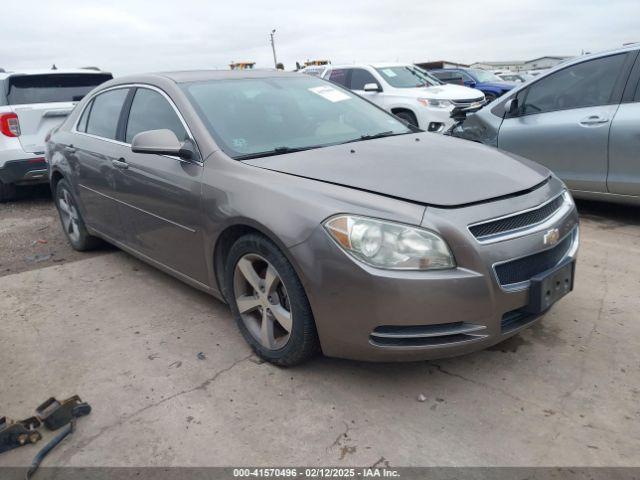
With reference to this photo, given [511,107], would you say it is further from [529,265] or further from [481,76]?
[481,76]

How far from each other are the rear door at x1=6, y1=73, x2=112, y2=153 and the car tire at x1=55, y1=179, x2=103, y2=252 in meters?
1.86

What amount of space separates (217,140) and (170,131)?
0.30m

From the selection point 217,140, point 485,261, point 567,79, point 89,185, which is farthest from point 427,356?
point 567,79

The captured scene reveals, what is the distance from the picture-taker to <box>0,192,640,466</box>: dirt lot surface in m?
2.21

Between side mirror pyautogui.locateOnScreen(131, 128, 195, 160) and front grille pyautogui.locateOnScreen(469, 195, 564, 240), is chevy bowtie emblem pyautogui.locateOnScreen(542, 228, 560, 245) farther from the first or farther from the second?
side mirror pyautogui.locateOnScreen(131, 128, 195, 160)

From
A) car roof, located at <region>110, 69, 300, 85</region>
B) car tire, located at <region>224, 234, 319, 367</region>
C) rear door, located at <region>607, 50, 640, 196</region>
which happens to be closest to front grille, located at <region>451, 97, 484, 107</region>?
rear door, located at <region>607, 50, 640, 196</region>

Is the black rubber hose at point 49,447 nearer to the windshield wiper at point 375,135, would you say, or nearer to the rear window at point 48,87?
the windshield wiper at point 375,135

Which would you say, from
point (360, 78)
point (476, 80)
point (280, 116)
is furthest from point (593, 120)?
point (476, 80)

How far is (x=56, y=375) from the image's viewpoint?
2.92 meters

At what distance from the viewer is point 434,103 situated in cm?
880

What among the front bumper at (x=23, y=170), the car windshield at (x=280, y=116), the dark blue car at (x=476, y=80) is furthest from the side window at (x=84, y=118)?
the dark blue car at (x=476, y=80)

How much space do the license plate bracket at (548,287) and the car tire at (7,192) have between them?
710 cm

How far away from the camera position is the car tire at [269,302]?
254cm

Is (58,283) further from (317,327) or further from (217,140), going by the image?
(317,327)
